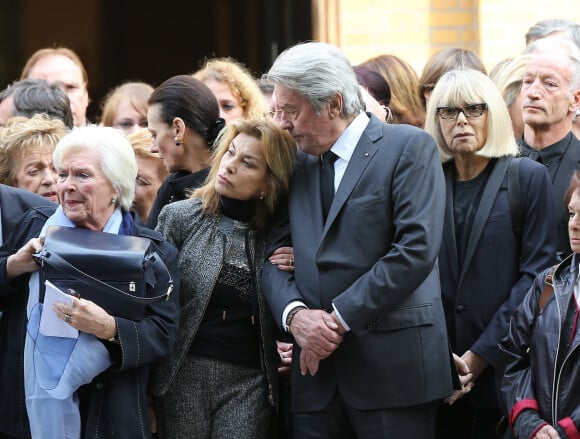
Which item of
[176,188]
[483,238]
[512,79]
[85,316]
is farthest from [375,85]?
[85,316]

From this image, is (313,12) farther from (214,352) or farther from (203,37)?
(203,37)

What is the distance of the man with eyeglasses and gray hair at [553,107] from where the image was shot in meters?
5.42

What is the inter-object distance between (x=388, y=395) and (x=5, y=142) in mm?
2101

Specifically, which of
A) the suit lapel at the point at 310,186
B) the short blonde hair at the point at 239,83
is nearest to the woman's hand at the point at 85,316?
the suit lapel at the point at 310,186

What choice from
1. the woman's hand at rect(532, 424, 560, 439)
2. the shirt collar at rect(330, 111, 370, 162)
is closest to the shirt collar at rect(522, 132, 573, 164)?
the shirt collar at rect(330, 111, 370, 162)

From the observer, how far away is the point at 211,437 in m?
4.80

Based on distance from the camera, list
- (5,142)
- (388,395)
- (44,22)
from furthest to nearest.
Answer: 1. (44,22)
2. (5,142)
3. (388,395)

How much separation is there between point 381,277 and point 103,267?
3.33 feet

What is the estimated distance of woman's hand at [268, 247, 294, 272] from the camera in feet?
15.5

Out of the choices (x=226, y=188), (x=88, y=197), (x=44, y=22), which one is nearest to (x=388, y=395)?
(x=226, y=188)

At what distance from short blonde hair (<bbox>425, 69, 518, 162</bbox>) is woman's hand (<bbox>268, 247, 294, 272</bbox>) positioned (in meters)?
0.88

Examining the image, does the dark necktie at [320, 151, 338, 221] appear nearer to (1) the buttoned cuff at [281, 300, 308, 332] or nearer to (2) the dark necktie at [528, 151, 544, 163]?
(1) the buttoned cuff at [281, 300, 308, 332]

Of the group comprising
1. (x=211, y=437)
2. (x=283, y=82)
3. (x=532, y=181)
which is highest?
(x=283, y=82)

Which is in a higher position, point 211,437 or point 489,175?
point 489,175
